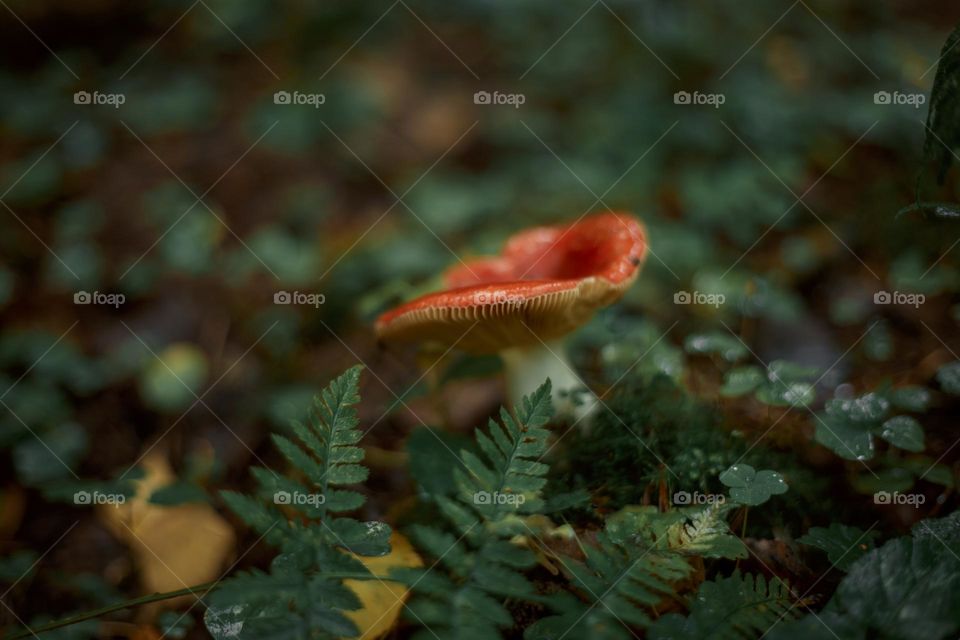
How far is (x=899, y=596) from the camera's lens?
1.36 m

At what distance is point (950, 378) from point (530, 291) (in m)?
1.24

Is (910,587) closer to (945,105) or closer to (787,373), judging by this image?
(787,373)

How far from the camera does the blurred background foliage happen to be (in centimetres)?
287

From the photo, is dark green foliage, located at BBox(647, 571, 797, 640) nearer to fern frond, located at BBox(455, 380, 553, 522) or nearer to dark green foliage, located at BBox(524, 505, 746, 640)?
dark green foliage, located at BBox(524, 505, 746, 640)

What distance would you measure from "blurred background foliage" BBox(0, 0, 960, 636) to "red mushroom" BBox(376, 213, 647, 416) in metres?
0.22

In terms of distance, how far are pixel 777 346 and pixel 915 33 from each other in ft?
10.9

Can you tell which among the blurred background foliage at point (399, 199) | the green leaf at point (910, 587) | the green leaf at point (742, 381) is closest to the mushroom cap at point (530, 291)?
the blurred background foliage at point (399, 199)

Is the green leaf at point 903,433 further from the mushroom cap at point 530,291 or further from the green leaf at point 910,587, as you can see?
the mushroom cap at point 530,291

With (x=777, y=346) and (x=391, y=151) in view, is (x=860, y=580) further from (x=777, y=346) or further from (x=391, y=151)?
(x=391, y=151)

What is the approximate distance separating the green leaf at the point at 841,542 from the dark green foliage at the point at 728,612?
153 millimetres

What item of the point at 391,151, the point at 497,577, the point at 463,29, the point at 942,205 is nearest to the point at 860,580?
the point at 497,577

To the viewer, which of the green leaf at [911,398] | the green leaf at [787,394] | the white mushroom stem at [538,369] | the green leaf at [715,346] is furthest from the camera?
the white mushroom stem at [538,369]

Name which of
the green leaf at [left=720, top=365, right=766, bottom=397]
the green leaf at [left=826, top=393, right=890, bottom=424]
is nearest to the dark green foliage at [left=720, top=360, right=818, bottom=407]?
the green leaf at [left=720, top=365, right=766, bottom=397]

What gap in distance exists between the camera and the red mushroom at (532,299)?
1.99m
